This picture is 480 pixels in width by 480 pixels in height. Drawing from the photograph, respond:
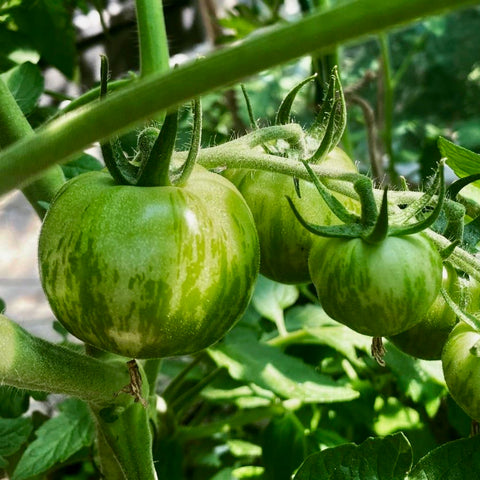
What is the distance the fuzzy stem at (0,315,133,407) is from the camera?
479 millimetres

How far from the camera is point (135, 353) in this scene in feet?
1.47

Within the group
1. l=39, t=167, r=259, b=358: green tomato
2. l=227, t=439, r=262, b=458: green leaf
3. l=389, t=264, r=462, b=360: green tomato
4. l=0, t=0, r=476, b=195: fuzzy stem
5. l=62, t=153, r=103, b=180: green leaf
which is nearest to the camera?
l=0, t=0, r=476, b=195: fuzzy stem

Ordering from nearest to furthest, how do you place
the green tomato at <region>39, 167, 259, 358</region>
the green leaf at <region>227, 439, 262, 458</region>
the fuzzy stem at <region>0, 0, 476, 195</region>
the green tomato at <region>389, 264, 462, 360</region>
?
the fuzzy stem at <region>0, 0, 476, 195</region>
the green tomato at <region>39, 167, 259, 358</region>
the green tomato at <region>389, 264, 462, 360</region>
the green leaf at <region>227, 439, 262, 458</region>

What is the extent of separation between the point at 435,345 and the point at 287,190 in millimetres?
158

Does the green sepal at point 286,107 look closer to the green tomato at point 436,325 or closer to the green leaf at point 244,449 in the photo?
the green tomato at point 436,325

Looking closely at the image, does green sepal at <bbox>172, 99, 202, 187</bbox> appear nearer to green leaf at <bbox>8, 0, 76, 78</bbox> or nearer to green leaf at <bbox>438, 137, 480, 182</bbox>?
green leaf at <bbox>438, 137, 480, 182</bbox>

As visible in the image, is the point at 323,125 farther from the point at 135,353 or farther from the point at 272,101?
the point at 272,101

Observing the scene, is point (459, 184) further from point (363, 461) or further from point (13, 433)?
point (13, 433)

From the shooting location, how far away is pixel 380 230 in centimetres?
44

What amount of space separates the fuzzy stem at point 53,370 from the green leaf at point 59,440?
8.2 inches

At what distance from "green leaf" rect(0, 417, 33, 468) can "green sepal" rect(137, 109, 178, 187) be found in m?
0.38

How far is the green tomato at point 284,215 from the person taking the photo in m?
0.53

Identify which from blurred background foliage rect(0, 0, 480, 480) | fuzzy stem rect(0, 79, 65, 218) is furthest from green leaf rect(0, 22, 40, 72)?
fuzzy stem rect(0, 79, 65, 218)

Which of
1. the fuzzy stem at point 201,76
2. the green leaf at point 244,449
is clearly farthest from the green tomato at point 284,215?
the green leaf at point 244,449
